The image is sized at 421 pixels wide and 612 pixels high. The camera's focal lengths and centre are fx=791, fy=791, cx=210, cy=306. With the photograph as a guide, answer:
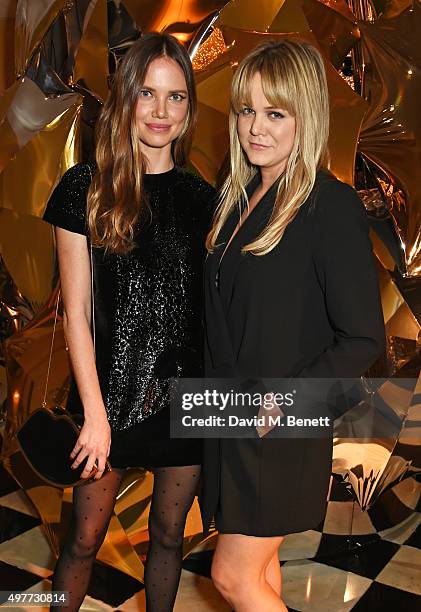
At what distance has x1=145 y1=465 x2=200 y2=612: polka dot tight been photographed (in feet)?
6.18

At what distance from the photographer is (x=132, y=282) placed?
5.83ft

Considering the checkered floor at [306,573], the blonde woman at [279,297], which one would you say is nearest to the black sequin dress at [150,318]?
the blonde woman at [279,297]

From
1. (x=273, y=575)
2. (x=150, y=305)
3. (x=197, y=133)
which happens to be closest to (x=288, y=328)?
(x=150, y=305)

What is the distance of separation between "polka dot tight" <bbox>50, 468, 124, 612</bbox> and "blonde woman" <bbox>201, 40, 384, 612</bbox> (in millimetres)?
285

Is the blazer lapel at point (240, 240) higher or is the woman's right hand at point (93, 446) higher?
the blazer lapel at point (240, 240)

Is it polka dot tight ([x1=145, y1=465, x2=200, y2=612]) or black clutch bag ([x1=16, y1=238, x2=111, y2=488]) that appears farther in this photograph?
polka dot tight ([x1=145, y1=465, x2=200, y2=612])

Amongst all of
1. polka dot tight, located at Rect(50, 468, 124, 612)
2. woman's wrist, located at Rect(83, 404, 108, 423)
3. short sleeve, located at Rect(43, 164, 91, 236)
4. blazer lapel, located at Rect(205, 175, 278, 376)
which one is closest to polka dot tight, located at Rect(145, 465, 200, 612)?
polka dot tight, located at Rect(50, 468, 124, 612)

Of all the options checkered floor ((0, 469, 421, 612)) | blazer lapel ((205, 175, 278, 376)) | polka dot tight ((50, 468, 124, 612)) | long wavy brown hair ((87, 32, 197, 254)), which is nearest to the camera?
blazer lapel ((205, 175, 278, 376))

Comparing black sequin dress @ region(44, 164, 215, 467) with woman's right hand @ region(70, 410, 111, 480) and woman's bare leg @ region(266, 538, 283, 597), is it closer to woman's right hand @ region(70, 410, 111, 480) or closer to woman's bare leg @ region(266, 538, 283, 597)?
woman's right hand @ region(70, 410, 111, 480)

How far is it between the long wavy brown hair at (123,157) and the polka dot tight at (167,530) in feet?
1.83

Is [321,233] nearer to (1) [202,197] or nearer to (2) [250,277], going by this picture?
(2) [250,277]

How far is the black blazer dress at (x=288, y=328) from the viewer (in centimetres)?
149

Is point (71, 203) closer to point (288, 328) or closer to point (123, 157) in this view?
point (123, 157)

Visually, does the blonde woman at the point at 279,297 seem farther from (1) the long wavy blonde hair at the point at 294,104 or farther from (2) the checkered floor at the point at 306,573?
(2) the checkered floor at the point at 306,573
